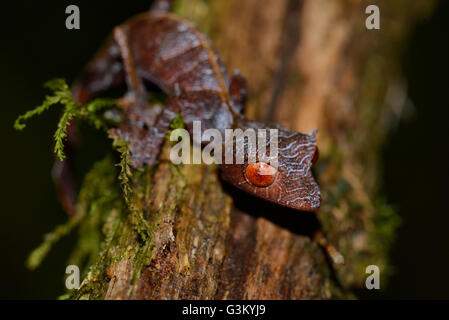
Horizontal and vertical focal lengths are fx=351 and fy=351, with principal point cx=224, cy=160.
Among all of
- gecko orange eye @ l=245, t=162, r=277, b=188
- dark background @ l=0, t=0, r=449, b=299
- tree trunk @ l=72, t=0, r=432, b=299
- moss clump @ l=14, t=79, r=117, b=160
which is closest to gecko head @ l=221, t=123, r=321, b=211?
gecko orange eye @ l=245, t=162, r=277, b=188

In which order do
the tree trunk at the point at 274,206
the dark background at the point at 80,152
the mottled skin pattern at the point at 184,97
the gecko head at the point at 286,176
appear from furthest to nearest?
the dark background at the point at 80,152
the mottled skin pattern at the point at 184,97
the gecko head at the point at 286,176
the tree trunk at the point at 274,206

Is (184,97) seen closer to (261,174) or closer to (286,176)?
(261,174)

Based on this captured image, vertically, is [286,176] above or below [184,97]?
below

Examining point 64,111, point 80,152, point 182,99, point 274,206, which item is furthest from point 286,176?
point 80,152

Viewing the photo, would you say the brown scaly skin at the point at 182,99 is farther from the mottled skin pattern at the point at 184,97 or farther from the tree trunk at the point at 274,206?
the tree trunk at the point at 274,206

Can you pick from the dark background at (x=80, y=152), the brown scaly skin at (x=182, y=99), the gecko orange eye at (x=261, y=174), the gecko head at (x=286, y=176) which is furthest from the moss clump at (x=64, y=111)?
the dark background at (x=80, y=152)

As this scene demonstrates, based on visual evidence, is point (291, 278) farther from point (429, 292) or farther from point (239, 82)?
point (429, 292)
